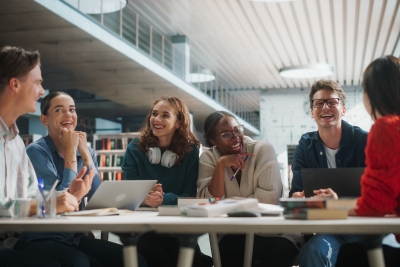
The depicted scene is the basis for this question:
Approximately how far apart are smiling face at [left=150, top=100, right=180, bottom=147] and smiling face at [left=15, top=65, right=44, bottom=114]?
870 millimetres

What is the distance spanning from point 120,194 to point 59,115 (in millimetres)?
827

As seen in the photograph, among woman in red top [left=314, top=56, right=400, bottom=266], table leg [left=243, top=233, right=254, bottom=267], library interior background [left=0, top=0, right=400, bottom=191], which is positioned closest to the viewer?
woman in red top [left=314, top=56, right=400, bottom=266]

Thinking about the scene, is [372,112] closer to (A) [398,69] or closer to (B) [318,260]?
(A) [398,69]

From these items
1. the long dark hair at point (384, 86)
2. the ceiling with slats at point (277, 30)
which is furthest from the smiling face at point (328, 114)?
the ceiling with slats at point (277, 30)

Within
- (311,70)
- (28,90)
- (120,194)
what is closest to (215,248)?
(120,194)

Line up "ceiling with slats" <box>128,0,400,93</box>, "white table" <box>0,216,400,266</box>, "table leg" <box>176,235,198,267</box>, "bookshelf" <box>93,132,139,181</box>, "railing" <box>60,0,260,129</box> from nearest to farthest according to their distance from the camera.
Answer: "white table" <box>0,216,400,266</box>, "table leg" <box>176,235,198,267</box>, "ceiling with slats" <box>128,0,400,93</box>, "railing" <box>60,0,260,129</box>, "bookshelf" <box>93,132,139,181</box>

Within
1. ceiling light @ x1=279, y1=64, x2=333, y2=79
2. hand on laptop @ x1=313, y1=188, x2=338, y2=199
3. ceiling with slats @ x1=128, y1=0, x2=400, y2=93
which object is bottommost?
hand on laptop @ x1=313, y1=188, x2=338, y2=199

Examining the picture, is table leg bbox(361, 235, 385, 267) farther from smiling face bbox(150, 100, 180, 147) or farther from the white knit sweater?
smiling face bbox(150, 100, 180, 147)

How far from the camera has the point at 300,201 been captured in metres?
1.38

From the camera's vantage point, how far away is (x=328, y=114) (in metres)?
2.60

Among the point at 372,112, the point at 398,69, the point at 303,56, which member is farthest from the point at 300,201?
the point at 303,56

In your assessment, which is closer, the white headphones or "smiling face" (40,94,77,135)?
"smiling face" (40,94,77,135)

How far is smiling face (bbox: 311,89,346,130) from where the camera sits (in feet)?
8.51

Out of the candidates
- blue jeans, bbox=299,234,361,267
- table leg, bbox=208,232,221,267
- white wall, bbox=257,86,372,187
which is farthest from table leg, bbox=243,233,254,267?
white wall, bbox=257,86,372,187
